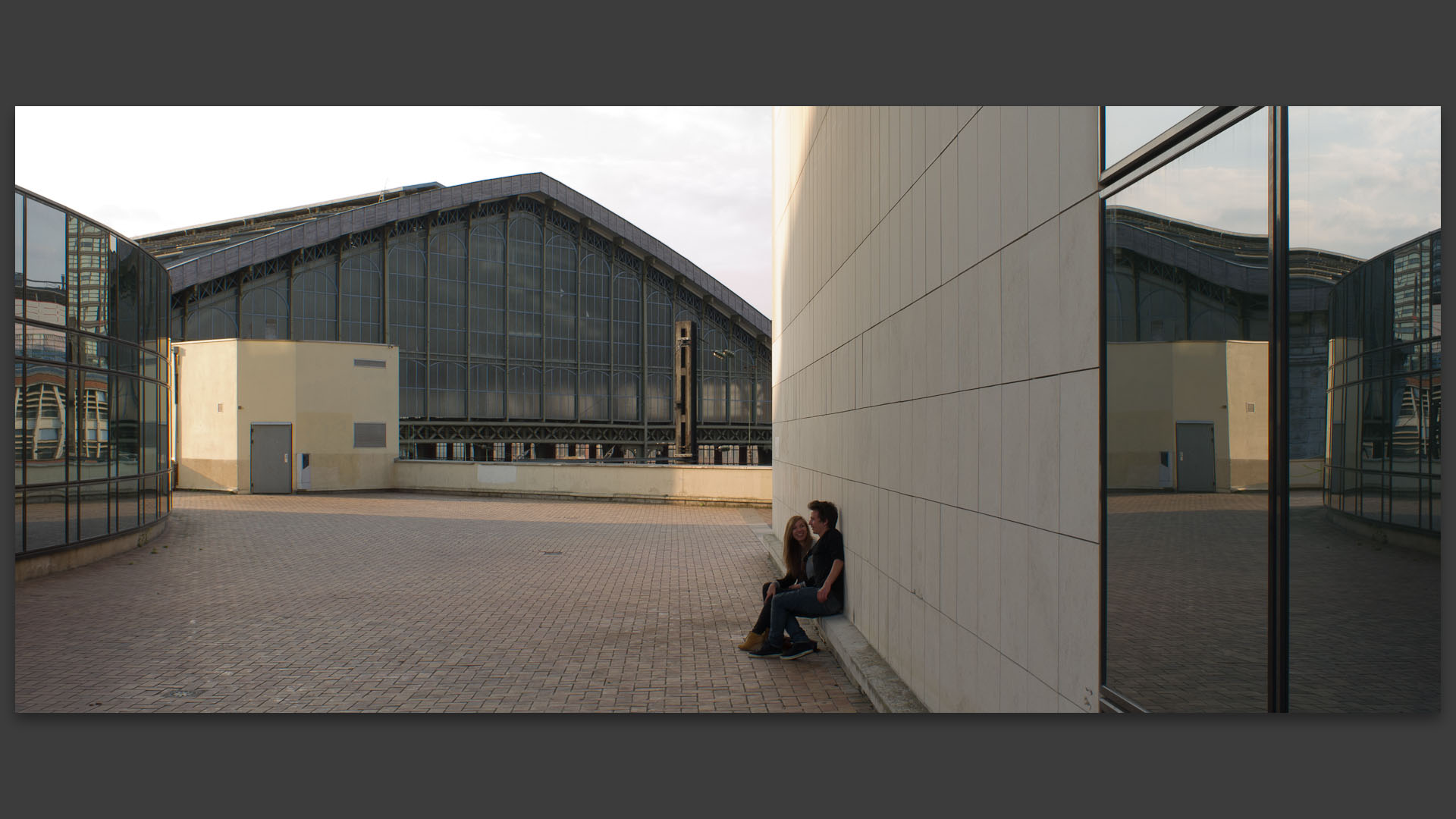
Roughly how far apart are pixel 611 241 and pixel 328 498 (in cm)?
2444

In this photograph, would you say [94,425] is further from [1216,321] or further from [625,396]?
[625,396]

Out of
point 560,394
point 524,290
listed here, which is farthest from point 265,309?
point 560,394

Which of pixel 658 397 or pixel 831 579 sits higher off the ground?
pixel 658 397

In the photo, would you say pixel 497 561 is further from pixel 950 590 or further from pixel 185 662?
pixel 950 590

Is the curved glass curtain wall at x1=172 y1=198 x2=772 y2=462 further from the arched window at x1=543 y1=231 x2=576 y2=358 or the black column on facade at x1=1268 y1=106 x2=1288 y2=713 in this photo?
the black column on facade at x1=1268 y1=106 x2=1288 y2=713

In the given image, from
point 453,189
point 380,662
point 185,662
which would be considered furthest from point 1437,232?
point 453,189

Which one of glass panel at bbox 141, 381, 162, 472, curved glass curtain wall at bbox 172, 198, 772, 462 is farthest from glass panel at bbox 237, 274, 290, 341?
glass panel at bbox 141, 381, 162, 472

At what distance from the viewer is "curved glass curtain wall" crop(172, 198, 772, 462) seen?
39156mm

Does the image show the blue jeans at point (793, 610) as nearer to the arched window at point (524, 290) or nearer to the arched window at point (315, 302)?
the arched window at point (315, 302)

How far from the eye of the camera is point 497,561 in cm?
1430

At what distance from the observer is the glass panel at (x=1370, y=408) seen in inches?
112

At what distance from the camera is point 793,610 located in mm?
8469

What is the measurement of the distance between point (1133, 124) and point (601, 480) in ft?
79.4

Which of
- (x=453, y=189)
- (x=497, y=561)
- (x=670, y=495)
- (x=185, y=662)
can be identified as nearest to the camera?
(x=185, y=662)
